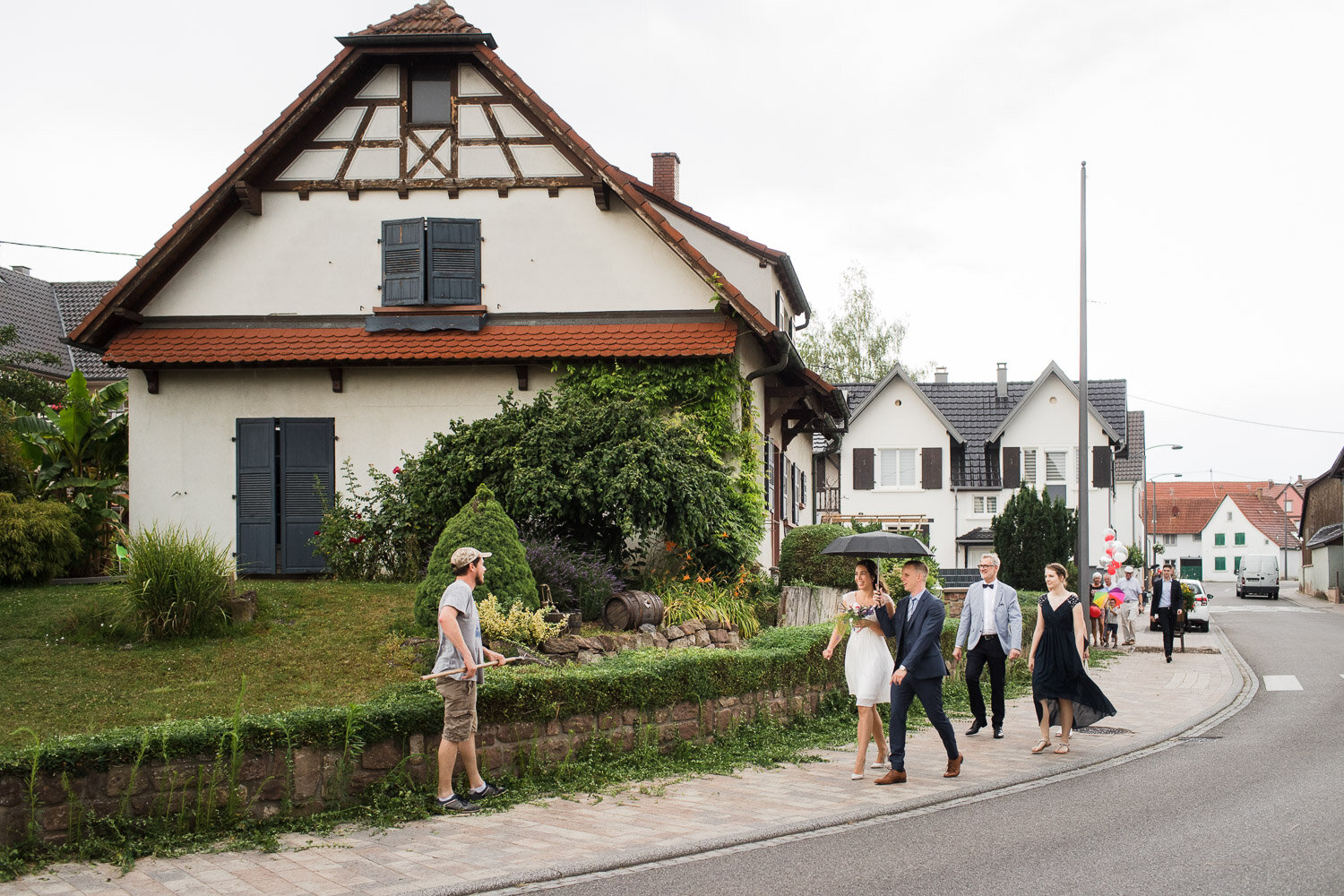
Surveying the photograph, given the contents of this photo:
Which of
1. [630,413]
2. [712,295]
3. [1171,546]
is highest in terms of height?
[712,295]

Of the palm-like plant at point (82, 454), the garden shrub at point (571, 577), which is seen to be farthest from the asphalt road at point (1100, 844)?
the palm-like plant at point (82, 454)

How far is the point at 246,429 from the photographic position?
18.5 meters

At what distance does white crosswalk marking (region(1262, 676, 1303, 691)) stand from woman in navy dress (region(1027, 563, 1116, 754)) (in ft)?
27.5

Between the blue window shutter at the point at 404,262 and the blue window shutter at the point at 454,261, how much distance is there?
159 millimetres

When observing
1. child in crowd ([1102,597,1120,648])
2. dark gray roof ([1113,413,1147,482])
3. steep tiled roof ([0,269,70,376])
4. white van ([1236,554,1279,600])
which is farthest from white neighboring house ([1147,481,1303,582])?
steep tiled roof ([0,269,70,376])

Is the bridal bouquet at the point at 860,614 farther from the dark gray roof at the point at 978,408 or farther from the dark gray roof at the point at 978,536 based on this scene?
the dark gray roof at the point at 978,408

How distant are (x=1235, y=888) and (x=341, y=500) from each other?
14.3 meters

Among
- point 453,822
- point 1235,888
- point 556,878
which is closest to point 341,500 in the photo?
point 453,822

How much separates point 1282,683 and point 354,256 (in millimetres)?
15862

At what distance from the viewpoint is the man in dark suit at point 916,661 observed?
9.93 meters

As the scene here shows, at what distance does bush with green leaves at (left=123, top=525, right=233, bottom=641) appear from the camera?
37.8ft

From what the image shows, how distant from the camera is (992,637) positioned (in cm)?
1297

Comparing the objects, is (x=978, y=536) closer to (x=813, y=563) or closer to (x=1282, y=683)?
(x=1282, y=683)

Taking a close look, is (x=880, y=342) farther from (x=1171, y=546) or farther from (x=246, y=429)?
(x=1171, y=546)
